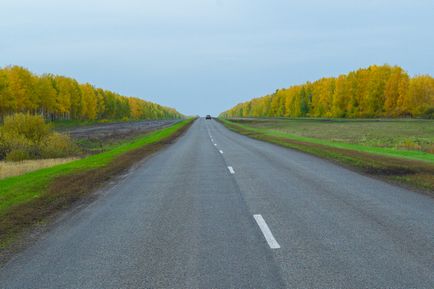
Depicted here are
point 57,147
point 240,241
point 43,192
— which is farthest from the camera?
point 57,147

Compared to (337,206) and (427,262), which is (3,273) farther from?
(337,206)

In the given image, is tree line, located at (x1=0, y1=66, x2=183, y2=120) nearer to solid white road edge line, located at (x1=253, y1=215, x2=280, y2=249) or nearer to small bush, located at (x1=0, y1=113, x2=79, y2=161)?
small bush, located at (x1=0, y1=113, x2=79, y2=161)

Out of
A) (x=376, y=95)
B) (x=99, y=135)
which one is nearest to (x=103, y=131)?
(x=99, y=135)

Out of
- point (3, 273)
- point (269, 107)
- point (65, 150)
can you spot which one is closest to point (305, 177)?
point (3, 273)

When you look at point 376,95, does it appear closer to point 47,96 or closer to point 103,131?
point 103,131

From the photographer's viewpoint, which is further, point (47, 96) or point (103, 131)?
point (47, 96)

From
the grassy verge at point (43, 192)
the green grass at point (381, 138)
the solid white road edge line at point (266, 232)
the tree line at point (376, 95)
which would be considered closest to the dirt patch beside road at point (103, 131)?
the green grass at point (381, 138)

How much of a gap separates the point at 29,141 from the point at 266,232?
21392 mm

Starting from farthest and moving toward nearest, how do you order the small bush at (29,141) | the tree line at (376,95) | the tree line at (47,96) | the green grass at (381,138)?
1. the tree line at (376,95)
2. the tree line at (47,96)
3. the small bush at (29,141)
4. the green grass at (381,138)

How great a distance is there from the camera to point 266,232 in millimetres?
5969

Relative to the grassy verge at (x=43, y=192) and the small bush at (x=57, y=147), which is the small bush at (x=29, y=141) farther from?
the grassy verge at (x=43, y=192)

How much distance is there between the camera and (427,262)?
15.1ft

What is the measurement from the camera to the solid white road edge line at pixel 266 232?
5352mm

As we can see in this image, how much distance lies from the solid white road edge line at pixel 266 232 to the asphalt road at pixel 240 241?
16 millimetres
